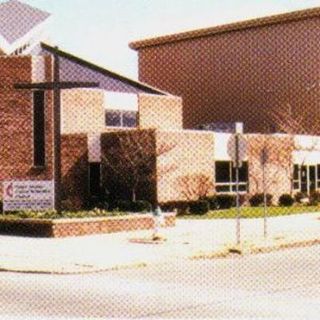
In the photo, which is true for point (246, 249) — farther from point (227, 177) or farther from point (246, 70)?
point (246, 70)

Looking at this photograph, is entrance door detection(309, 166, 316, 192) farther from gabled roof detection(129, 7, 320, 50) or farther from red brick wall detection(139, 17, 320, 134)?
gabled roof detection(129, 7, 320, 50)

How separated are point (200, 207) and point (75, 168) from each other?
706cm

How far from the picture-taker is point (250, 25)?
184 ft

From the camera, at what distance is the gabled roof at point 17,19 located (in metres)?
41.3

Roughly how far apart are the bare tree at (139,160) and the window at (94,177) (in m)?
1.98

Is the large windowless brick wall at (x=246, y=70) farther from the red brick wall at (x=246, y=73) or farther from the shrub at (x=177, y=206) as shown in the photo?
the shrub at (x=177, y=206)

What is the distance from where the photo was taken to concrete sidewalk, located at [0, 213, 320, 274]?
15.6 meters

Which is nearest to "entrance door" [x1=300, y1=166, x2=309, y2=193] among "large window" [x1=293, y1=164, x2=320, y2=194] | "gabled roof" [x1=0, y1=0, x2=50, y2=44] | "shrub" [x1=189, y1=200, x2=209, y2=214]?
"large window" [x1=293, y1=164, x2=320, y2=194]

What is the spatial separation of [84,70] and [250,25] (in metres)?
17.5

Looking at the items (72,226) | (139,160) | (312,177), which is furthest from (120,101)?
(72,226)

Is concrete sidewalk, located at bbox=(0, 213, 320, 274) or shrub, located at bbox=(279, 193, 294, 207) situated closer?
concrete sidewalk, located at bbox=(0, 213, 320, 274)

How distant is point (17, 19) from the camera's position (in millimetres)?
43750

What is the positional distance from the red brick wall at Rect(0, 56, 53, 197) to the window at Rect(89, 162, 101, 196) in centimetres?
256

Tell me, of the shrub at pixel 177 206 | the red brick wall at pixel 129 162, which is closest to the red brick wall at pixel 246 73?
the shrub at pixel 177 206
